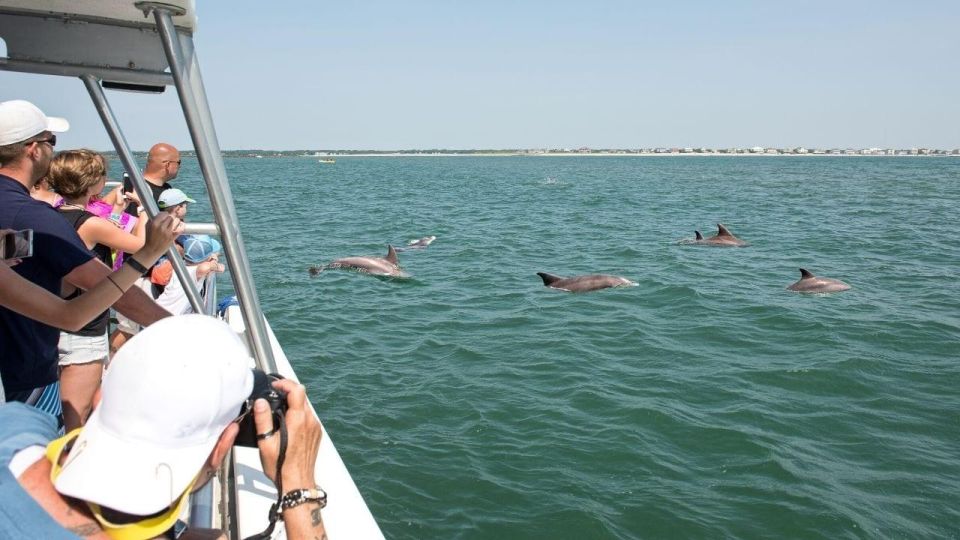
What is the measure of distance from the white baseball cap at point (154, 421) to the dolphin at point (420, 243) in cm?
1855

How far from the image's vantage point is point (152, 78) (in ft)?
9.21

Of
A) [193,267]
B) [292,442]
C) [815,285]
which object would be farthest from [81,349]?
[815,285]

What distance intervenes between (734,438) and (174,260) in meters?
5.47

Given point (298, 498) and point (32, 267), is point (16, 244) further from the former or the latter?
point (298, 498)

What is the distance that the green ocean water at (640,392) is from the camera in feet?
18.6

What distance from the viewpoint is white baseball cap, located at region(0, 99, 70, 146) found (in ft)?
9.18

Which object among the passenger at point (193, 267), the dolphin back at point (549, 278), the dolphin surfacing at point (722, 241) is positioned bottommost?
the dolphin surfacing at point (722, 241)

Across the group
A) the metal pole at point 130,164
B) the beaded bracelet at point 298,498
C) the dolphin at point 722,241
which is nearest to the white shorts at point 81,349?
the metal pole at point 130,164

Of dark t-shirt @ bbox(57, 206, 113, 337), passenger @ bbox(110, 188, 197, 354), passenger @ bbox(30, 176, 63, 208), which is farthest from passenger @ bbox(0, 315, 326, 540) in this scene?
passenger @ bbox(110, 188, 197, 354)

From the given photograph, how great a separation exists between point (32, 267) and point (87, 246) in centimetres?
110

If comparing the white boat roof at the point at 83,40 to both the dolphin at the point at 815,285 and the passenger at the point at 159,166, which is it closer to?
the passenger at the point at 159,166

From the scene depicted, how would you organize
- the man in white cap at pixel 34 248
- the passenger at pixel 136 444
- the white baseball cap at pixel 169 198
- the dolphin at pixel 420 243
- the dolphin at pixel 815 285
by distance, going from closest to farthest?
the passenger at pixel 136 444 → the man in white cap at pixel 34 248 → the white baseball cap at pixel 169 198 → the dolphin at pixel 815 285 → the dolphin at pixel 420 243

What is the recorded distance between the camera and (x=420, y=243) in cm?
2120

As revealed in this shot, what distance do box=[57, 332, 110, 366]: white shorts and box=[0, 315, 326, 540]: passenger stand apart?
92.9 inches
